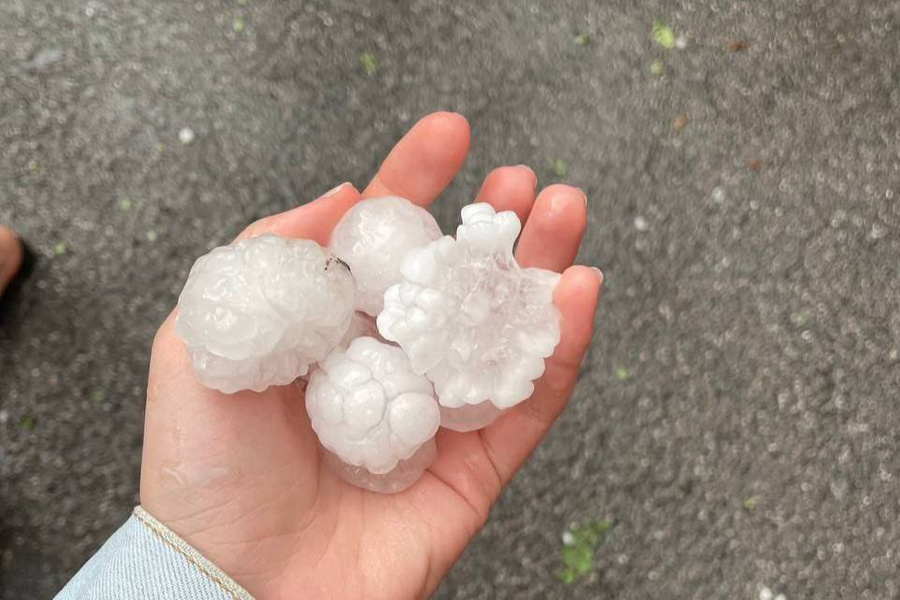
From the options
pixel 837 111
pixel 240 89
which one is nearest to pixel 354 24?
pixel 240 89

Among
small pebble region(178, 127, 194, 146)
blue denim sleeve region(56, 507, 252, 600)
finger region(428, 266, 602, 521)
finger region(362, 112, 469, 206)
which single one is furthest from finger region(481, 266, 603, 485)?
small pebble region(178, 127, 194, 146)

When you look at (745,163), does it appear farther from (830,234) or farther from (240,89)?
(240,89)

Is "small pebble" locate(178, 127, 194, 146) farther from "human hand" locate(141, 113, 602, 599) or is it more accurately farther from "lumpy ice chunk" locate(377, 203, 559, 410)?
"lumpy ice chunk" locate(377, 203, 559, 410)

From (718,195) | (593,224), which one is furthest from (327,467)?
(718,195)

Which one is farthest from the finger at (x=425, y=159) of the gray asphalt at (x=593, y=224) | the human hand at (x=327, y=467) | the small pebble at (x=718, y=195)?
the small pebble at (x=718, y=195)

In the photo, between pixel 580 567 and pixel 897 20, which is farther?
pixel 897 20

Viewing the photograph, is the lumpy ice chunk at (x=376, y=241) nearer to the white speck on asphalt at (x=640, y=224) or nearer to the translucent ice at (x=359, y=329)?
the translucent ice at (x=359, y=329)

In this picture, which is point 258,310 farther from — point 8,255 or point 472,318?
point 8,255
